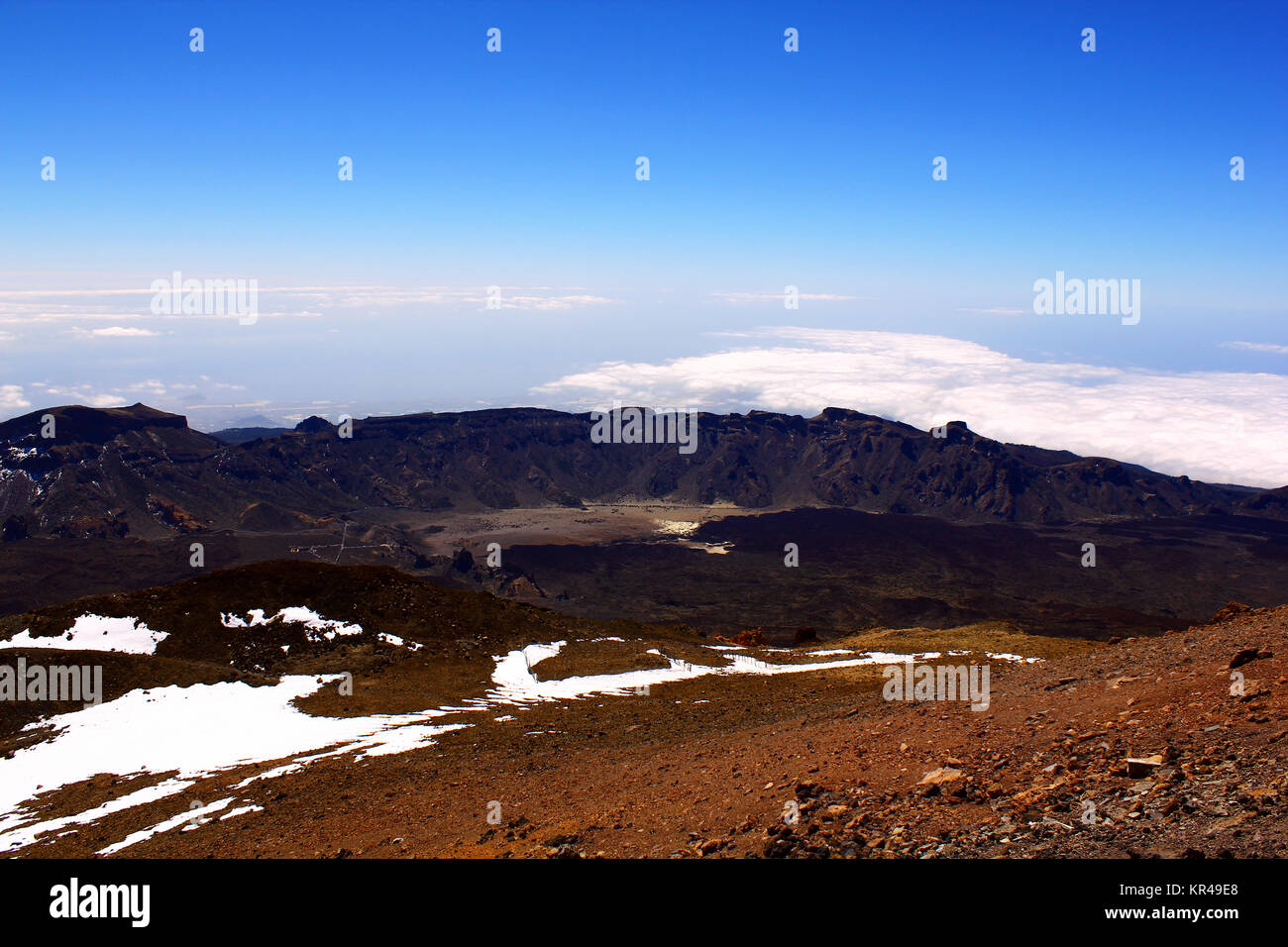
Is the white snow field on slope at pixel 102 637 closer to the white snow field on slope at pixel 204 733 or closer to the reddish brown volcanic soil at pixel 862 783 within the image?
the white snow field on slope at pixel 204 733

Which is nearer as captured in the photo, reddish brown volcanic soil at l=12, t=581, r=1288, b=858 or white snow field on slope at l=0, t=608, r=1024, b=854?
reddish brown volcanic soil at l=12, t=581, r=1288, b=858

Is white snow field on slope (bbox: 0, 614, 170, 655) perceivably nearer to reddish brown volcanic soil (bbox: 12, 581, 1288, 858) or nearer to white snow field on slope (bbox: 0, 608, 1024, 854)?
white snow field on slope (bbox: 0, 608, 1024, 854)

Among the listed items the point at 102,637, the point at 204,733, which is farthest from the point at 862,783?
the point at 102,637

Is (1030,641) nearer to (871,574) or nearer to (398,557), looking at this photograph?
(871,574)

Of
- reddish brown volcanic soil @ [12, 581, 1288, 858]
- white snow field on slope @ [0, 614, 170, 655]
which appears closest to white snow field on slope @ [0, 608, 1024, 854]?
white snow field on slope @ [0, 614, 170, 655]

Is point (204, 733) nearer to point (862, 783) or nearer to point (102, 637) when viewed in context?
point (102, 637)

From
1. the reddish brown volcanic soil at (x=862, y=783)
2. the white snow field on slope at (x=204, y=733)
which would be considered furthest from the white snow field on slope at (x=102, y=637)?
the reddish brown volcanic soil at (x=862, y=783)

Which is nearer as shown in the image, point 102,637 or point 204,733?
point 204,733

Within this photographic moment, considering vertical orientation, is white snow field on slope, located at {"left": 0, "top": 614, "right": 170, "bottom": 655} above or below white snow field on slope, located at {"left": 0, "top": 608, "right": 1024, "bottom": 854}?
above

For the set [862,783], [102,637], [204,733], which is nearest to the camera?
[862,783]
